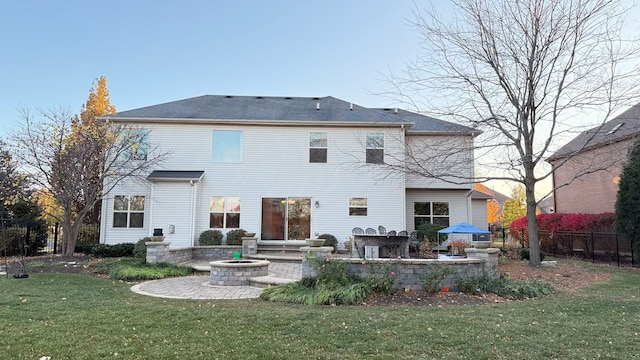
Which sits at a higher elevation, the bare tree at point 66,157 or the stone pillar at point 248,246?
the bare tree at point 66,157

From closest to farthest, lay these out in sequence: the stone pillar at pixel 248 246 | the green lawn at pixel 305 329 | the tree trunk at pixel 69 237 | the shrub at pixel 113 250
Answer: the green lawn at pixel 305 329 → the tree trunk at pixel 69 237 → the stone pillar at pixel 248 246 → the shrub at pixel 113 250

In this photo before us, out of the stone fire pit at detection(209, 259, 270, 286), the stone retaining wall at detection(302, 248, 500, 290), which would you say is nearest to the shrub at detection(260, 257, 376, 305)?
the stone retaining wall at detection(302, 248, 500, 290)

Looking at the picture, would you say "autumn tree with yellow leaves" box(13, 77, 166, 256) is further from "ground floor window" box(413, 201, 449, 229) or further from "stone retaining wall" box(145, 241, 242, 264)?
"ground floor window" box(413, 201, 449, 229)

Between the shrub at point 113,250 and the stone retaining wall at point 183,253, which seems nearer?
the stone retaining wall at point 183,253

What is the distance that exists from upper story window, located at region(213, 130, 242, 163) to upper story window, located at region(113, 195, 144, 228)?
3.54m

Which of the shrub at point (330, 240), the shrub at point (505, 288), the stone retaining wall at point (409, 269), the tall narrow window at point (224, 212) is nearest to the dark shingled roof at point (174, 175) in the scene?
the tall narrow window at point (224, 212)

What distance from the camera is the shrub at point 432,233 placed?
14992mm

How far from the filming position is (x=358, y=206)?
15227mm

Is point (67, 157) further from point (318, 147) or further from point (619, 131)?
point (619, 131)

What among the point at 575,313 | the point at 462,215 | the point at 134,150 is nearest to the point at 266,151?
the point at 134,150

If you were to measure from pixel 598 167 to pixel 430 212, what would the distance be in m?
7.52

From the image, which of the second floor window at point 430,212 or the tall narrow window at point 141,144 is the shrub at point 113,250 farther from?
the second floor window at point 430,212

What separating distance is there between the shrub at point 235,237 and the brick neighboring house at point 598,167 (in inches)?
490

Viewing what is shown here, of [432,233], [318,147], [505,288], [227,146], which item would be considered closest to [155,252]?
[227,146]
